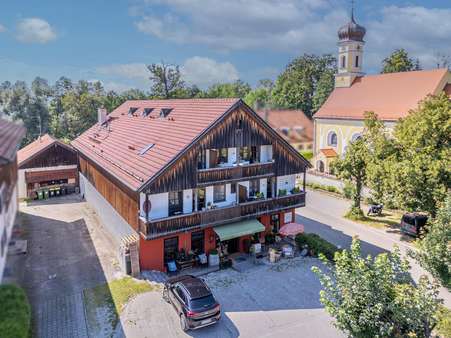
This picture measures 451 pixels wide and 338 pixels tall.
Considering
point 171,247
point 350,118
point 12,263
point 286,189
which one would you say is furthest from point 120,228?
point 350,118

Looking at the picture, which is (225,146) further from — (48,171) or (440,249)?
(48,171)

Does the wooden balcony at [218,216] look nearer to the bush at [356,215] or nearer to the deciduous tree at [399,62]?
the bush at [356,215]

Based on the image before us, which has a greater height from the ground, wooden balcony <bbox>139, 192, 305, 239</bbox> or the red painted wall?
wooden balcony <bbox>139, 192, 305, 239</bbox>

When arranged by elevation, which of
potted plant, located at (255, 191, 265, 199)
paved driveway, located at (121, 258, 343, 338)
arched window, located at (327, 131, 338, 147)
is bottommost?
paved driveway, located at (121, 258, 343, 338)

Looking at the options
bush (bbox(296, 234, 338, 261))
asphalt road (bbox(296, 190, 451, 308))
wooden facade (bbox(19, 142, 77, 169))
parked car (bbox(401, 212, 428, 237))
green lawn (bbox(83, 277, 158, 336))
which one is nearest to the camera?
green lawn (bbox(83, 277, 158, 336))

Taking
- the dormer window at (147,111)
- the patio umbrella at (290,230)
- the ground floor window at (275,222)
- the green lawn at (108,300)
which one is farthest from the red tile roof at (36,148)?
the patio umbrella at (290,230)

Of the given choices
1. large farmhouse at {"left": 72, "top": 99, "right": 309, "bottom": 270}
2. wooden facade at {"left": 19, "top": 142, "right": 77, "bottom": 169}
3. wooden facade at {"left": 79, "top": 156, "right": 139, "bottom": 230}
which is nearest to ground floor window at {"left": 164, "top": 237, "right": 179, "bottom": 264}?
large farmhouse at {"left": 72, "top": 99, "right": 309, "bottom": 270}

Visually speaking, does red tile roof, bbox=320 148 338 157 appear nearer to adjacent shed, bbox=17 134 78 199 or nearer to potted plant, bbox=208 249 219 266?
potted plant, bbox=208 249 219 266
